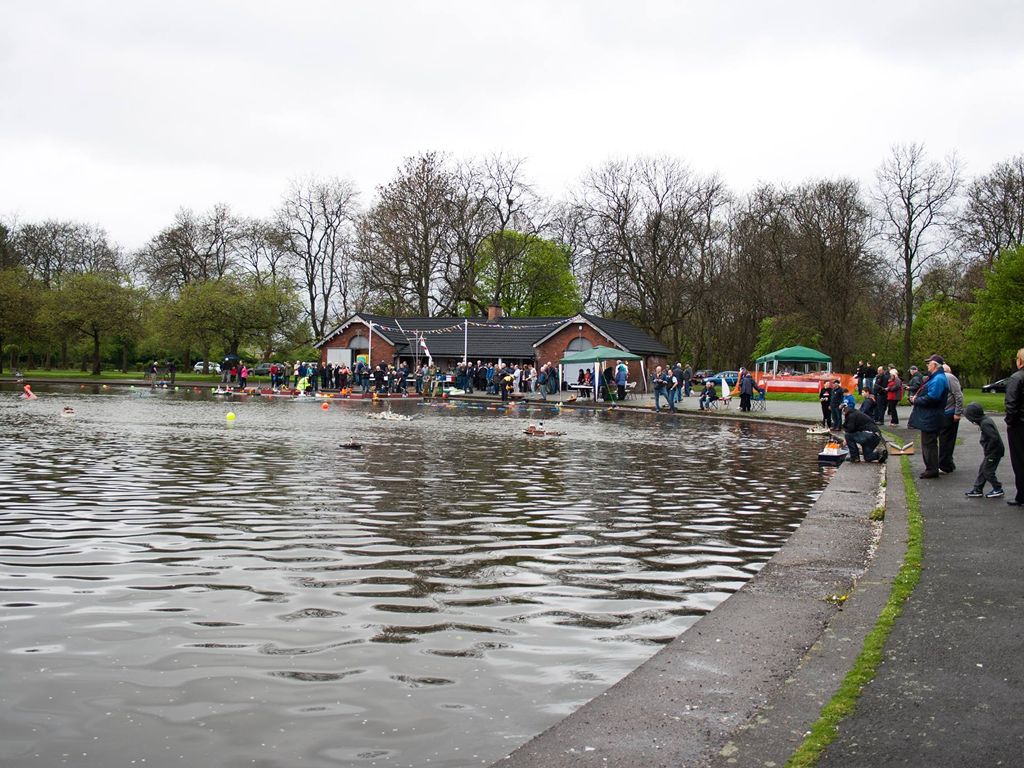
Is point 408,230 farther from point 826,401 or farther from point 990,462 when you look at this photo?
point 990,462

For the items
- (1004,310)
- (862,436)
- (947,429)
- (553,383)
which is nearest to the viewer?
(947,429)

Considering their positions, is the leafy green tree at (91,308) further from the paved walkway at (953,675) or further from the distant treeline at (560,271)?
the paved walkway at (953,675)

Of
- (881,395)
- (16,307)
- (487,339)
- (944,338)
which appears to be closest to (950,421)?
(881,395)

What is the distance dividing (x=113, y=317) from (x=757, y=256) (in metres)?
47.9

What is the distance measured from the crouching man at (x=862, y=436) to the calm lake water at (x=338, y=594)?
6.19 ft

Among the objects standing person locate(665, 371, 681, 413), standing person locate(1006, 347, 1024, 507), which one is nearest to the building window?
standing person locate(665, 371, 681, 413)

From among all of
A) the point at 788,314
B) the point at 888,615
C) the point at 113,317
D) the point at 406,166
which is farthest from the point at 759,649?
the point at 113,317

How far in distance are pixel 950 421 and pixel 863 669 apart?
11.1 meters

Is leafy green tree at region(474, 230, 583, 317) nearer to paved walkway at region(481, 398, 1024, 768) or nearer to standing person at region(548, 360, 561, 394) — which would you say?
standing person at region(548, 360, 561, 394)

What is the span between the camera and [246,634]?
6383 millimetres

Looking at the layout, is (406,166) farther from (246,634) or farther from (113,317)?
(246,634)

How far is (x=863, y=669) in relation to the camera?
533 cm

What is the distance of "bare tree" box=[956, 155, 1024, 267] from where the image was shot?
59.2 m

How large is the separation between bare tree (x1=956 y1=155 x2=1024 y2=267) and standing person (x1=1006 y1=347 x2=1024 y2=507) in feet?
175
